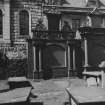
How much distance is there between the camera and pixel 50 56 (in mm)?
17859

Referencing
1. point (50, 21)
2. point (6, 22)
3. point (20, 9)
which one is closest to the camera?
point (6, 22)

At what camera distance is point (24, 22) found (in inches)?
852

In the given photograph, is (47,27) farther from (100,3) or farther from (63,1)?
(100,3)

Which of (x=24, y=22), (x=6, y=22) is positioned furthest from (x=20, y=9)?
(x=6, y=22)

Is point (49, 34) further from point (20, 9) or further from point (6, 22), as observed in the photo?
point (6, 22)

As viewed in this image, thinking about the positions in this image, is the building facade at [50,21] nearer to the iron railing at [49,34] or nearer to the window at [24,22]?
the window at [24,22]

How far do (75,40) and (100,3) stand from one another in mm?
9270

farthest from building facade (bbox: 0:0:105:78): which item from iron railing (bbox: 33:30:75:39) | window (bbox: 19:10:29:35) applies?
iron railing (bbox: 33:30:75:39)

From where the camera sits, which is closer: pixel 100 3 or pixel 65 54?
pixel 65 54

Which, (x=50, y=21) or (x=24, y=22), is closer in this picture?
(x=24, y=22)

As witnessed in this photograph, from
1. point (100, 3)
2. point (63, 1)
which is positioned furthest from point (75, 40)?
point (100, 3)

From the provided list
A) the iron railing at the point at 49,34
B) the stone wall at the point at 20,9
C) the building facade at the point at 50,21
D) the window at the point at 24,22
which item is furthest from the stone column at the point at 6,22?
the iron railing at the point at 49,34

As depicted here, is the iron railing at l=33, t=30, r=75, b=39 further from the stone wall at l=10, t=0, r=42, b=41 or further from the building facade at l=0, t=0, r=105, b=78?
the stone wall at l=10, t=0, r=42, b=41

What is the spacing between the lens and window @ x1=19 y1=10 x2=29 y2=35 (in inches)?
847
